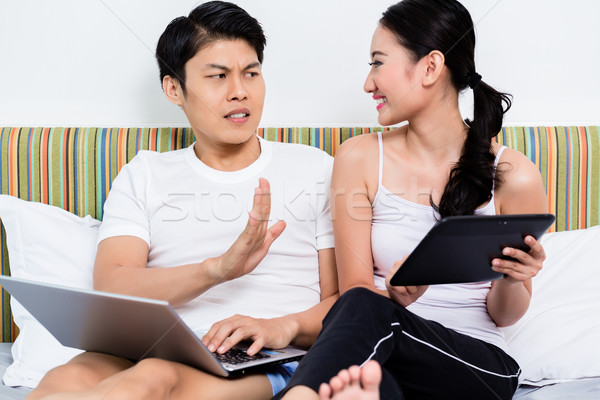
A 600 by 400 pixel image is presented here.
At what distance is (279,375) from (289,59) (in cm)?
111

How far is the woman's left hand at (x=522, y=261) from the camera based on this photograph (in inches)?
43.4

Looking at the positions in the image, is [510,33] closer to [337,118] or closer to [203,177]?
[337,118]

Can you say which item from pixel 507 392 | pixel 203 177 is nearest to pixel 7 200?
pixel 203 177

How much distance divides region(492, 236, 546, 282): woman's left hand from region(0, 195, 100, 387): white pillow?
1040mm

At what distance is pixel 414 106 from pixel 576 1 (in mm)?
919

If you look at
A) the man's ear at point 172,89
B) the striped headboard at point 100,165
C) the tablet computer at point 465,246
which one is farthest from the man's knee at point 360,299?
the striped headboard at point 100,165

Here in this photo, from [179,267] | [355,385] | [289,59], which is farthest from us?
[289,59]

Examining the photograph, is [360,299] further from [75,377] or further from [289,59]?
[289,59]

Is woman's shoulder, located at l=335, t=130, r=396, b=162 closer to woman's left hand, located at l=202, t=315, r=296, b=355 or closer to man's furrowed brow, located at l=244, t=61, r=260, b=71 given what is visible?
man's furrowed brow, located at l=244, t=61, r=260, b=71

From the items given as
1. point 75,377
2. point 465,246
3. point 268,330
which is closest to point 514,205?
point 465,246

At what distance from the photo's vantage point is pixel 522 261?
1141mm

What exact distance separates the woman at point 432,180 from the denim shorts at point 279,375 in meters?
0.25

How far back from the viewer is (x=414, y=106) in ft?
4.71

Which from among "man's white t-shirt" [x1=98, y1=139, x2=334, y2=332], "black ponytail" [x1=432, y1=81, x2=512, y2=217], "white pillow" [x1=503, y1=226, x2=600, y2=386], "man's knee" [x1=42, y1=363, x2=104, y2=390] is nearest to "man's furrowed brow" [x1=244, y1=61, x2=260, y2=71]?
"man's white t-shirt" [x1=98, y1=139, x2=334, y2=332]
